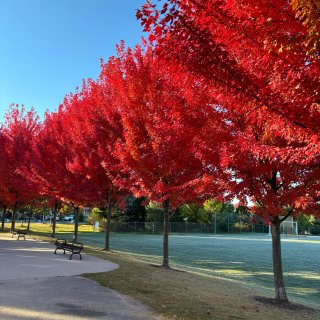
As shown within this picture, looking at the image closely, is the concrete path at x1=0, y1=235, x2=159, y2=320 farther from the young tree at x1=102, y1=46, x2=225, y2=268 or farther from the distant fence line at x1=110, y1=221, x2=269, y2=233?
the distant fence line at x1=110, y1=221, x2=269, y2=233

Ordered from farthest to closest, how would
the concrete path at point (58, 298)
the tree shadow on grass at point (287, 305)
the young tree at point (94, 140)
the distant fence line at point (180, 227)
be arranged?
the distant fence line at point (180, 227), the young tree at point (94, 140), the tree shadow on grass at point (287, 305), the concrete path at point (58, 298)

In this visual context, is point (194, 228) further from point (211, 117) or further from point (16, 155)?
point (211, 117)

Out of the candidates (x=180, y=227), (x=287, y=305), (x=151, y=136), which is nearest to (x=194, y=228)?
(x=180, y=227)

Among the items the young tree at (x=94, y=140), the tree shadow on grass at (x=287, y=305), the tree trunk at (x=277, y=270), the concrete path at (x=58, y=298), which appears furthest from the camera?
the young tree at (x=94, y=140)

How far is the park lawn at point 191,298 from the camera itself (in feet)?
21.7

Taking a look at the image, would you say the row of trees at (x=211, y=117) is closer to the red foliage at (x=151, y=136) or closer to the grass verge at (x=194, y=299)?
the red foliage at (x=151, y=136)

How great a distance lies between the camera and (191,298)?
304 inches

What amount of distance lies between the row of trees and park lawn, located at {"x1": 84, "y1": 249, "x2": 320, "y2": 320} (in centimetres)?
105

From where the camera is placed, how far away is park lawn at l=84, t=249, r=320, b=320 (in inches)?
261

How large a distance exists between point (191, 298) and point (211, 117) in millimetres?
3847

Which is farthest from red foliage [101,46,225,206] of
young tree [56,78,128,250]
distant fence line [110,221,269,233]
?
distant fence line [110,221,269,233]

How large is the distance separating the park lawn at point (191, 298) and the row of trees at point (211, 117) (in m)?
1.05

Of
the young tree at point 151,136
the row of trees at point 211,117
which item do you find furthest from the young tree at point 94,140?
the young tree at point 151,136

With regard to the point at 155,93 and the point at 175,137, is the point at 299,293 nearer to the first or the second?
the point at 175,137
